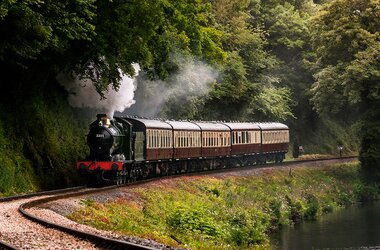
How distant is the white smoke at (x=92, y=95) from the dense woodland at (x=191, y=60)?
463mm

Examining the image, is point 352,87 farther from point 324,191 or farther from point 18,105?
point 18,105

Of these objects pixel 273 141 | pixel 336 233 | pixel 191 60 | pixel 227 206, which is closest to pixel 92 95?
pixel 227 206

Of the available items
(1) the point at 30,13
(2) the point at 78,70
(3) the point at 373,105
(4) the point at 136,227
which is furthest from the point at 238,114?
(4) the point at 136,227

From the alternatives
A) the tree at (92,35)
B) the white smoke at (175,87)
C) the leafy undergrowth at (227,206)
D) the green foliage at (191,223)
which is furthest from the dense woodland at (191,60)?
the green foliage at (191,223)

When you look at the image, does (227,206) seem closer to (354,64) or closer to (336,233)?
(336,233)

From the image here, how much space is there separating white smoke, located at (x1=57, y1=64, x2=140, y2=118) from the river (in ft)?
32.2

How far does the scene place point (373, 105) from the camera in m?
52.7

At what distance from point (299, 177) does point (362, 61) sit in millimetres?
8620

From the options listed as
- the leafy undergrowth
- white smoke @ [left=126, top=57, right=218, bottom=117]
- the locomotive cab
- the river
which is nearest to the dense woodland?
white smoke @ [left=126, top=57, right=218, bottom=117]

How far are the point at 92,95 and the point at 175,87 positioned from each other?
44.9 ft

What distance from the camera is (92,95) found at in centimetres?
3688

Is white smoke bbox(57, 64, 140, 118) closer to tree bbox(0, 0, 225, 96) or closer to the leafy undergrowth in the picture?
tree bbox(0, 0, 225, 96)

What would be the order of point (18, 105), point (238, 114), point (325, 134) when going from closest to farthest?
point (18, 105) → point (238, 114) → point (325, 134)

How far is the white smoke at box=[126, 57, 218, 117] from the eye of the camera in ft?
157
